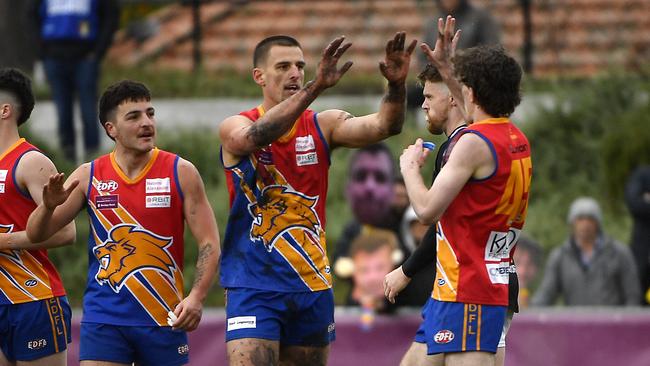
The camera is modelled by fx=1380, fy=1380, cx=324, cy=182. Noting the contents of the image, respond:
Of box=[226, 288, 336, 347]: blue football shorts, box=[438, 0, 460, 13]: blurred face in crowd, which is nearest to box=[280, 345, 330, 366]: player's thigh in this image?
box=[226, 288, 336, 347]: blue football shorts

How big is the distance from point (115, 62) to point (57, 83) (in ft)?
8.59

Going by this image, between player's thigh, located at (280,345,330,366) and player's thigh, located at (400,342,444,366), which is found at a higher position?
player's thigh, located at (400,342,444,366)

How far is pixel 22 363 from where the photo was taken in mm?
8148

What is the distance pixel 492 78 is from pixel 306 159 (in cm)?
143

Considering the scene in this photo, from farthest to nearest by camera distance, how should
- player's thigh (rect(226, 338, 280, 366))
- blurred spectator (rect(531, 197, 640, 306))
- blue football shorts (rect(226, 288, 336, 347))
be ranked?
blurred spectator (rect(531, 197, 640, 306)), blue football shorts (rect(226, 288, 336, 347)), player's thigh (rect(226, 338, 280, 366))

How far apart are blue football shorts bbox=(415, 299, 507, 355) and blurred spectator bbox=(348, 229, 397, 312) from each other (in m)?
3.54

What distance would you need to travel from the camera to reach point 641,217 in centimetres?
1259

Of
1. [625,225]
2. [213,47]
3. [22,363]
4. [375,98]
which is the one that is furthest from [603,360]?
[213,47]

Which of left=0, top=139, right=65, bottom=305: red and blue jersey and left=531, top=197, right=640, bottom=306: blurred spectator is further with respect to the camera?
left=531, top=197, right=640, bottom=306: blurred spectator

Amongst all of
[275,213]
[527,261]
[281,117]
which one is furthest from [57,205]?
[527,261]

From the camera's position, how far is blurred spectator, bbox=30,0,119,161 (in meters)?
14.6

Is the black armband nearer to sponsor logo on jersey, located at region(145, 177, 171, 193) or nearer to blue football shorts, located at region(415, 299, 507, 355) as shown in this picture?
blue football shorts, located at region(415, 299, 507, 355)

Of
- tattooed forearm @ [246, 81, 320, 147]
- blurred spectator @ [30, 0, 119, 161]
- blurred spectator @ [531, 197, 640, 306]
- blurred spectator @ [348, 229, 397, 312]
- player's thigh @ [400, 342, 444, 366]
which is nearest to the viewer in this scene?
player's thigh @ [400, 342, 444, 366]

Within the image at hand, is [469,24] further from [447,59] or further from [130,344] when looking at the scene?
[130,344]
